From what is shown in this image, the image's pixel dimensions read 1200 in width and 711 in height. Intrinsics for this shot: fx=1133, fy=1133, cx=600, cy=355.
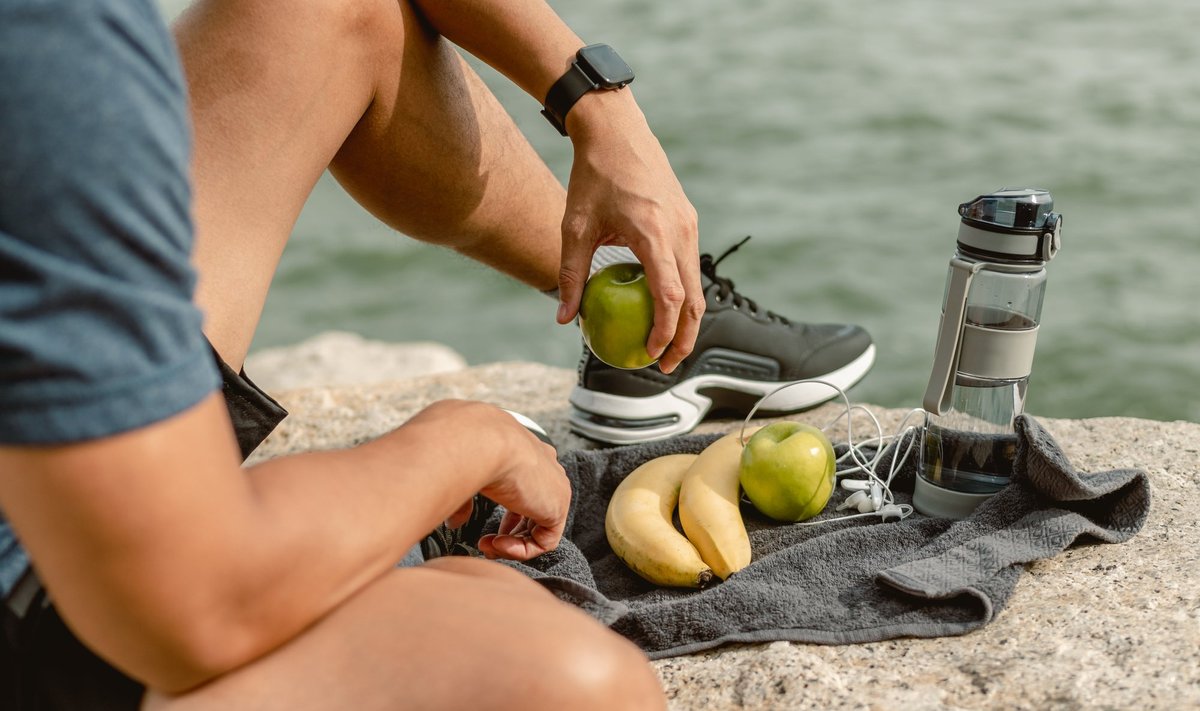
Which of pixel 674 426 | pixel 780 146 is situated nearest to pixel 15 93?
pixel 674 426

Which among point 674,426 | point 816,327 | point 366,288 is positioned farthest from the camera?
point 366,288

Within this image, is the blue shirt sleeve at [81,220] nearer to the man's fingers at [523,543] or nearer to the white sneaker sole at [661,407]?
the man's fingers at [523,543]

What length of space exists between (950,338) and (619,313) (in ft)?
2.22

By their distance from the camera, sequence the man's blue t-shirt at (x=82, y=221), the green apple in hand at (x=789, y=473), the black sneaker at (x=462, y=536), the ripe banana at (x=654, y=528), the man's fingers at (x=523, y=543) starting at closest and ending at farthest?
1. the man's blue t-shirt at (x=82, y=221)
2. the man's fingers at (x=523, y=543)
3. the black sneaker at (x=462, y=536)
4. the ripe banana at (x=654, y=528)
5. the green apple in hand at (x=789, y=473)

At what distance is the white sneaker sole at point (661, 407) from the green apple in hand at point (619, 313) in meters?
0.66

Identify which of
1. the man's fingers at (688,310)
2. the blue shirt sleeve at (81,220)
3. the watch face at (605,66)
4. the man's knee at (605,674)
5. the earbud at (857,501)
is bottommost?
the earbud at (857,501)

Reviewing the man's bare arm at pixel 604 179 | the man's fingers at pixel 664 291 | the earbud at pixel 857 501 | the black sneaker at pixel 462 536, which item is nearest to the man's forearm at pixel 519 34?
the man's bare arm at pixel 604 179

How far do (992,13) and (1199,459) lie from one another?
936 cm

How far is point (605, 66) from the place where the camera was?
6.81 feet

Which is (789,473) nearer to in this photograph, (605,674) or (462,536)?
(462,536)

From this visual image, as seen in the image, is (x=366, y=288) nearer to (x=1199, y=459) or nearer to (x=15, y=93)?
(x=1199, y=459)

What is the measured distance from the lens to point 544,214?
2.63 metres

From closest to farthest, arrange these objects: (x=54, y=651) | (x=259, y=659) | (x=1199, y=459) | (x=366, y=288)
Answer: (x=259, y=659), (x=54, y=651), (x=1199, y=459), (x=366, y=288)

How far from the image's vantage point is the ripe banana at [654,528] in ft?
7.07
